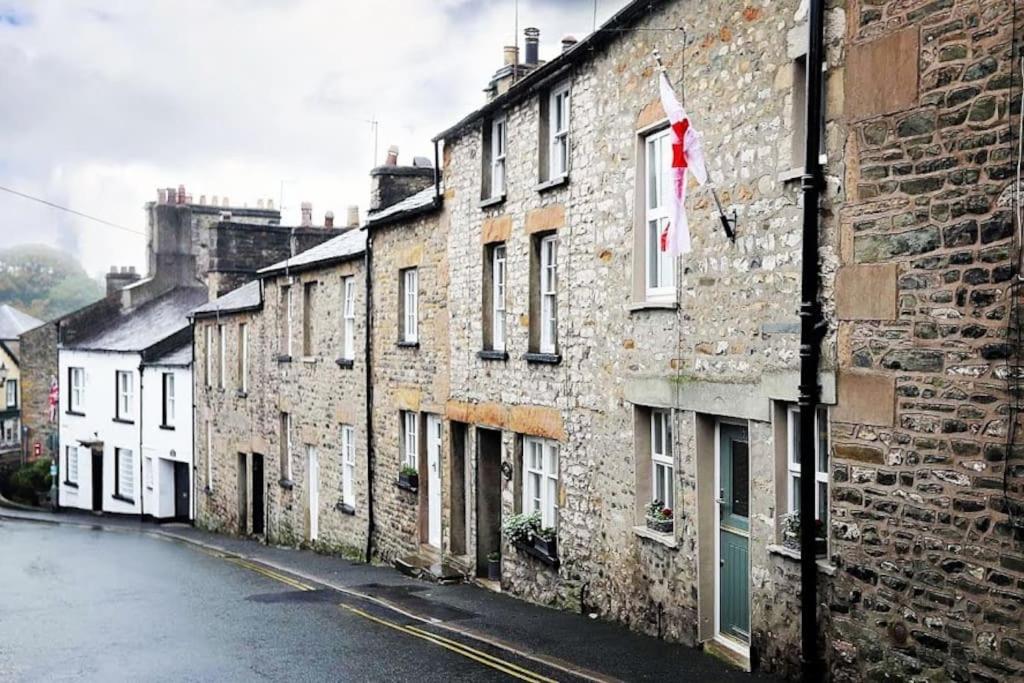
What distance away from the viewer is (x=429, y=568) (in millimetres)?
18672

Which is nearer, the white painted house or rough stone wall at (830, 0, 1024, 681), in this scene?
rough stone wall at (830, 0, 1024, 681)

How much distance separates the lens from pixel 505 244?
53.4ft

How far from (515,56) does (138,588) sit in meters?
10.6

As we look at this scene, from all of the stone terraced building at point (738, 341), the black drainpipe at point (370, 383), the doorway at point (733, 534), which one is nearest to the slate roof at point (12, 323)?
the black drainpipe at point (370, 383)

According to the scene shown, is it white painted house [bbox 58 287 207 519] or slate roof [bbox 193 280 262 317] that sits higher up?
slate roof [bbox 193 280 262 317]

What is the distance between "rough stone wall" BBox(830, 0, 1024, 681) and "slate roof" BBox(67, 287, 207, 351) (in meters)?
31.1

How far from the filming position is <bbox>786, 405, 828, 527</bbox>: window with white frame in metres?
9.42

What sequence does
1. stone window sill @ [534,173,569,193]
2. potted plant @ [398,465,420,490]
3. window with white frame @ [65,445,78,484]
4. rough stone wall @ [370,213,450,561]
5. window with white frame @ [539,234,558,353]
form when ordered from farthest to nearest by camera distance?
window with white frame @ [65,445,78,484] → potted plant @ [398,465,420,490] → rough stone wall @ [370,213,450,561] → window with white frame @ [539,234,558,353] → stone window sill @ [534,173,569,193]

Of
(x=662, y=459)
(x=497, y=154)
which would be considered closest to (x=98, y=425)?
(x=497, y=154)

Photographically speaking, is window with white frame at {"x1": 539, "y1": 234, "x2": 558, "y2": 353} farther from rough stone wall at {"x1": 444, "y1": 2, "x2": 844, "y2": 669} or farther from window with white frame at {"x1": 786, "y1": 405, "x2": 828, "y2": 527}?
window with white frame at {"x1": 786, "y1": 405, "x2": 828, "y2": 527}

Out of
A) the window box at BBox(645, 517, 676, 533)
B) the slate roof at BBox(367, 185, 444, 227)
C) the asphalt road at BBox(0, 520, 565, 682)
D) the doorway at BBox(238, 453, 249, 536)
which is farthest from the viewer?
the doorway at BBox(238, 453, 249, 536)

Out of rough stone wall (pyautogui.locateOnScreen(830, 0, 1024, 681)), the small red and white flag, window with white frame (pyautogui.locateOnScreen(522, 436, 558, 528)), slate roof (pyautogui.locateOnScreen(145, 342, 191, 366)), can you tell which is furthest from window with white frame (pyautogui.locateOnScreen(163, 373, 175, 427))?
rough stone wall (pyautogui.locateOnScreen(830, 0, 1024, 681))

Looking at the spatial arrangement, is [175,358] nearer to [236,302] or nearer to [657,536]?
[236,302]

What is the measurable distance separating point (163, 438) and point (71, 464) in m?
9.10
